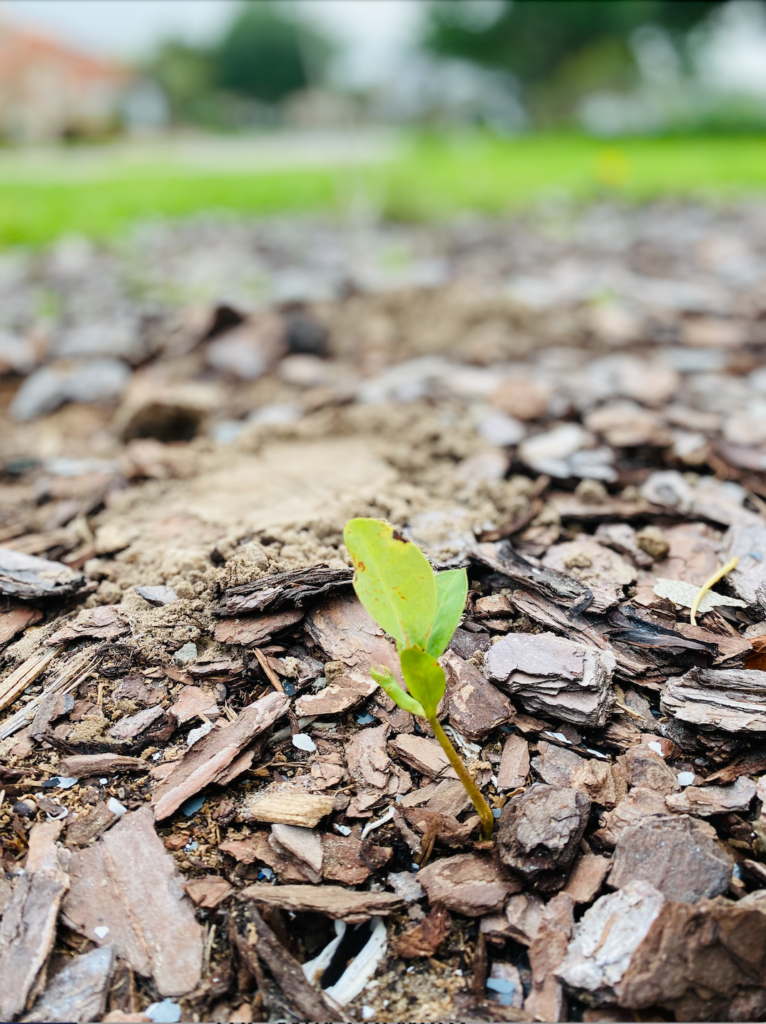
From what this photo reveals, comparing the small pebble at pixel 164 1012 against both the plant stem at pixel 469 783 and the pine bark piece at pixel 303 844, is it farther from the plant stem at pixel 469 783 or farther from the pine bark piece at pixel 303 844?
the plant stem at pixel 469 783

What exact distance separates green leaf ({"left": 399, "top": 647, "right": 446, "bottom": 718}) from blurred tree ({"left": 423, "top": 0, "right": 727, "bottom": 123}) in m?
29.8

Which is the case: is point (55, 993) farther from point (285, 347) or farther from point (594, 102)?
point (594, 102)

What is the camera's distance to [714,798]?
122 cm

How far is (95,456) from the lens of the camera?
2482 mm

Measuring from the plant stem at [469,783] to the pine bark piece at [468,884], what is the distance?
0.15 ft

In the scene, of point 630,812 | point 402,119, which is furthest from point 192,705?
point 402,119

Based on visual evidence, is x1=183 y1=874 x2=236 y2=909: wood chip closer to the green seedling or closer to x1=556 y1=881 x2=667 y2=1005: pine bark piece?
the green seedling

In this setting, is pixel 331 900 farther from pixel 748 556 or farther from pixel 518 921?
pixel 748 556

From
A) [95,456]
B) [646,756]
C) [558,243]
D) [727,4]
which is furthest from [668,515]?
[727,4]

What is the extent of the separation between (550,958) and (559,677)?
461mm

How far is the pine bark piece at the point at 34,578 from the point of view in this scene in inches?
62.2

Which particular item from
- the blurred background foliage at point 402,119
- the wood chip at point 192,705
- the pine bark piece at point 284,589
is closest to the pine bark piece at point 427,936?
the wood chip at point 192,705

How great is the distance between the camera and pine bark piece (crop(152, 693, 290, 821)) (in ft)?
4.09

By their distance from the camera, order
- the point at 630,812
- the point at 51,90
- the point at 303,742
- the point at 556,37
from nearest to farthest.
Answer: the point at 630,812
the point at 303,742
the point at 51,90
the point at 556,37
